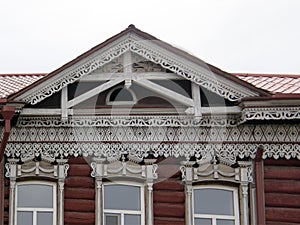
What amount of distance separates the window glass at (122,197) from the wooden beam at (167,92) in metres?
1.24

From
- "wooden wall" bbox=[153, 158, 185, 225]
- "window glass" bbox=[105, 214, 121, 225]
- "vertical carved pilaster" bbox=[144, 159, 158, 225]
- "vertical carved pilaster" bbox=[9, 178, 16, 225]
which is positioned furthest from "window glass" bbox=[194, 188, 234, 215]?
"vertical carved pilaster" bbox=[9, 178, 16, 225]

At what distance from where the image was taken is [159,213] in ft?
18.0

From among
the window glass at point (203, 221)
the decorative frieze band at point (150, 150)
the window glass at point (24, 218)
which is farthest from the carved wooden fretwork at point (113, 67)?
the window glass at point (203, 221)

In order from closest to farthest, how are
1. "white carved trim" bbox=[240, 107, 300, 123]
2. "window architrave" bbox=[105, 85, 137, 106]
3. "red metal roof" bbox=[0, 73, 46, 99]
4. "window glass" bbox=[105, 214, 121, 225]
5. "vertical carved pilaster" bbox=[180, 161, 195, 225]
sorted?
"white carved trim" bbox=[240, 107, 300, 123] < "vertical carved pilaster" bbox=[180, 161, 195, 225] < "window glass" bbox=[105, 214, 121, 225] < "window architrave" bbox=[105, 85, 137, 106] < "red metal roof" bbox=[0, 73, 46, 99]

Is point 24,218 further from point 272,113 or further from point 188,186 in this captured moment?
point 272,113

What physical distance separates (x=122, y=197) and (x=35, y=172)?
1.16 m

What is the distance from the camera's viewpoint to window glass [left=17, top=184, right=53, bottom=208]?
564cm

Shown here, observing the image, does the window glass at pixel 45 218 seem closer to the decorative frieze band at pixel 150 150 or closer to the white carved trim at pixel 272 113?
the decorative frieze band at pixel 150 150

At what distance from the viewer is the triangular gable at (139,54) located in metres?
5.33

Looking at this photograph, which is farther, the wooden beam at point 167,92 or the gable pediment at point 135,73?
the wooden beam at point 167,92

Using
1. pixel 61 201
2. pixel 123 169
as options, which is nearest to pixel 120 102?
pixel 123 169

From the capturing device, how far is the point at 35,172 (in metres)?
5.65

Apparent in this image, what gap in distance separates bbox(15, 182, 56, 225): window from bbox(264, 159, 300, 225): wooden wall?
269 centimetres

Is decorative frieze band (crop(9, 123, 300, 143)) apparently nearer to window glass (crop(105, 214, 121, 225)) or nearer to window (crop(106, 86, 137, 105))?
window (crop(106, 86, 137, 105))
